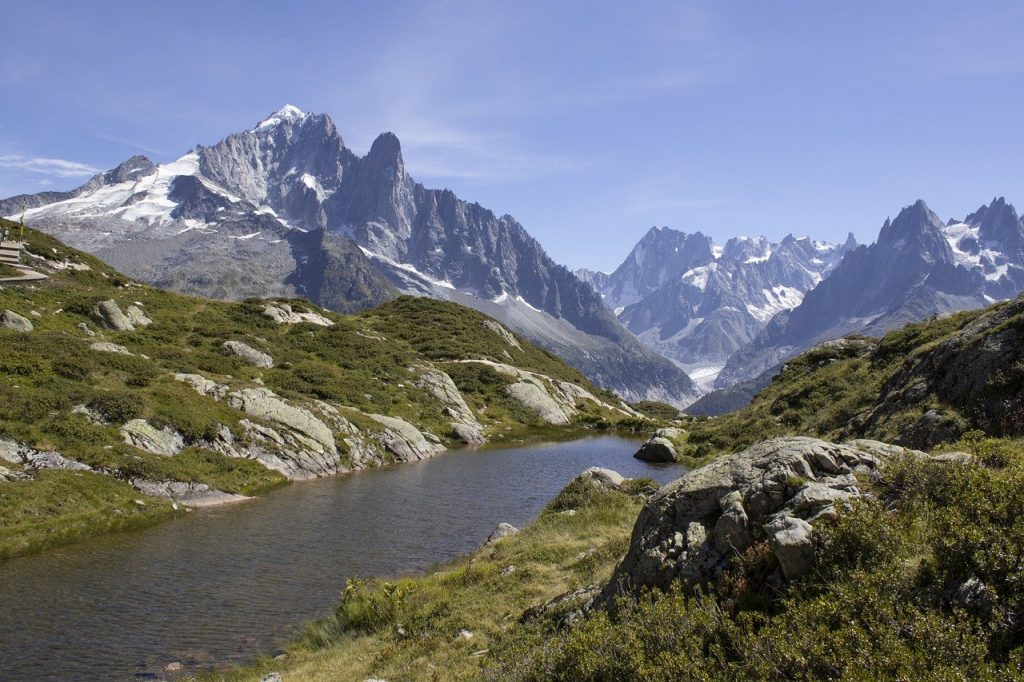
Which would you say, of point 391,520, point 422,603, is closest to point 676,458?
point 391,520

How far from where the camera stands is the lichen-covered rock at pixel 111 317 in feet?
211

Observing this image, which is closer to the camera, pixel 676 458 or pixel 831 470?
pixel 831 470

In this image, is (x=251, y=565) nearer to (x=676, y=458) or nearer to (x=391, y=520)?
(x=391, y=520)

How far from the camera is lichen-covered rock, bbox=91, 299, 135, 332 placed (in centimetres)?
6419

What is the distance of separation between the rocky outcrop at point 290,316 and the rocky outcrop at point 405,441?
Result: 120 ft

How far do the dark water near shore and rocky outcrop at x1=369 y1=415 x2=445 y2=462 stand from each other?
12.6 meters

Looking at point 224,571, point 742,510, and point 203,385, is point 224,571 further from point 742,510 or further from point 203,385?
point 203,385

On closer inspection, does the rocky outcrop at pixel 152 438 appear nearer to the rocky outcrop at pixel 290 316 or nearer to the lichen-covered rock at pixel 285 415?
the lichen-covered rock at pixel 285 415

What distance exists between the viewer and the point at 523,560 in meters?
21.5

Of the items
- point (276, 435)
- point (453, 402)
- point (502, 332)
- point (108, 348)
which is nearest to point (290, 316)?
point (453, 402)

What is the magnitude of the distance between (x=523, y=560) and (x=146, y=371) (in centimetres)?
4017

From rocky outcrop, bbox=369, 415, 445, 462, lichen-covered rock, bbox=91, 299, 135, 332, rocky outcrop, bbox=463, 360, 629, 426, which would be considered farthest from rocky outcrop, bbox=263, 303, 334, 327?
rocky outcrop, bbox=369, 415, 445, 462

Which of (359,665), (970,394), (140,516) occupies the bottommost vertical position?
(140,516)

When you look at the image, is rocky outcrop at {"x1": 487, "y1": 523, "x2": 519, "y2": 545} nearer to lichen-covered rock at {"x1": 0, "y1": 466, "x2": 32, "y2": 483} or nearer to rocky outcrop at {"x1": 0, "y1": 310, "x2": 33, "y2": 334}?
lichen-covered rock at {"x1": 0, "y1": 466, "x2": 32, "y2": 483}
